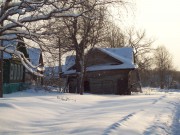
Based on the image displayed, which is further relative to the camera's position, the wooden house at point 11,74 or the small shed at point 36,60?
the wooden house at point 11,74

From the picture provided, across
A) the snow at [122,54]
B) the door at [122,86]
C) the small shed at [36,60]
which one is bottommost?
the door at [122,86]

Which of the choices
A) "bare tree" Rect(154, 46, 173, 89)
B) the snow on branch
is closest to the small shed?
the snow on branch

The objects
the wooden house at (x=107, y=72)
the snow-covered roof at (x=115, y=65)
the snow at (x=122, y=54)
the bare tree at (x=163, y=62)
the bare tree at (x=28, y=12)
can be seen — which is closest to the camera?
the bare tree at (x=28, y=12)

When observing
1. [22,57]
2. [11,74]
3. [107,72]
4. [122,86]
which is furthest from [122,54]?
[22,57]

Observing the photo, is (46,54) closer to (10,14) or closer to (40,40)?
(40,40)

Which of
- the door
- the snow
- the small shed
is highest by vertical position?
the snow

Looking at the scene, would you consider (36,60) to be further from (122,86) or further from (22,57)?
(22,57)

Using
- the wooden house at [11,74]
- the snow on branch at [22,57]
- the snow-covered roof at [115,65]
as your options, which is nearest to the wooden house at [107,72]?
Answer: the snow-covered roof at [115,65]

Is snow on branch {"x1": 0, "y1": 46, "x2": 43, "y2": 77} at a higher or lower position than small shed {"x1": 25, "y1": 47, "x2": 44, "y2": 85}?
lower

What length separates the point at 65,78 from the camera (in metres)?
49.9

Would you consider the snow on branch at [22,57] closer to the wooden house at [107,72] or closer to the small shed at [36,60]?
the small shed at [36,60]

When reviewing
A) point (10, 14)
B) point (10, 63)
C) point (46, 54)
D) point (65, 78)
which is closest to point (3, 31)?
point (10, 14)

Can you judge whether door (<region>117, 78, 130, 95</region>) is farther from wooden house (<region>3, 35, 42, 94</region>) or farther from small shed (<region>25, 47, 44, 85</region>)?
wooden house (<region>3, 35, 42, 94</region>)

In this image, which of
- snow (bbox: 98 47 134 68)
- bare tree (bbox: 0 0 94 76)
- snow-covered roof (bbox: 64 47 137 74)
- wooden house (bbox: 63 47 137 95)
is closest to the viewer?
bare tree (bbox: 0 0 94 76)
